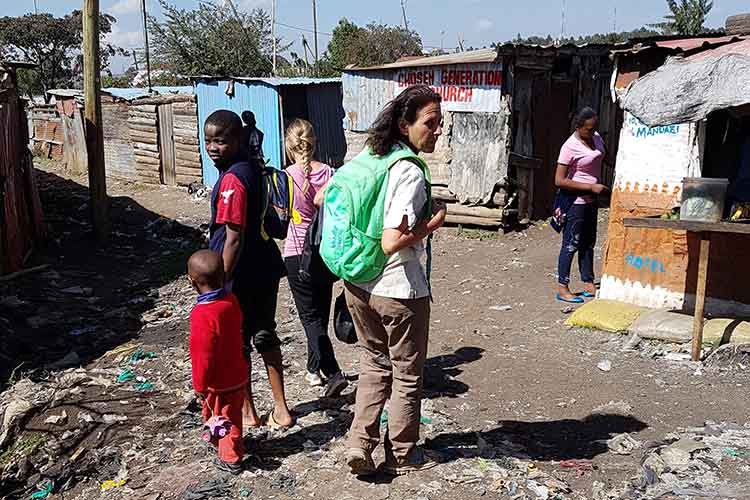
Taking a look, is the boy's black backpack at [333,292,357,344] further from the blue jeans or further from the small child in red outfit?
the blue jeans

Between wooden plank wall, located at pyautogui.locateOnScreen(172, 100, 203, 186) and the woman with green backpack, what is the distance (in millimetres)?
13960

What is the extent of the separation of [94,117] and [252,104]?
4974mm

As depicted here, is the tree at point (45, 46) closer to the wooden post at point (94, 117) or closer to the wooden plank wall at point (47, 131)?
the wooden plank wall at point (47, 131)

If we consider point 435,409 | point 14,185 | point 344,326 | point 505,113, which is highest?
point 505,113

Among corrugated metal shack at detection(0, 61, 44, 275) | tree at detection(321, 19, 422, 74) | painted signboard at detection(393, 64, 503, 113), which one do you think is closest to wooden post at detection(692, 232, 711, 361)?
painted signboard at detection(393, 64, 503, 113)

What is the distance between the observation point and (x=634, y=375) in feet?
17.1

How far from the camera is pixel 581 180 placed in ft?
22.1

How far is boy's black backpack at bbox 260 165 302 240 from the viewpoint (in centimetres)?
400

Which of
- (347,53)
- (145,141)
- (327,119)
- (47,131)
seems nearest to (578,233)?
(327,119)

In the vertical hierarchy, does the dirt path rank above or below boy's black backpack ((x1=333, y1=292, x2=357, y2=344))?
below

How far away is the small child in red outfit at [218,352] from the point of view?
3.53 meters

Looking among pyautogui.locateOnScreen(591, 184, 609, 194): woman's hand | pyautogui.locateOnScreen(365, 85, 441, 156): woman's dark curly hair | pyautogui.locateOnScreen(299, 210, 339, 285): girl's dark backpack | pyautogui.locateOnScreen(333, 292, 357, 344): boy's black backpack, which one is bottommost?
pyautogui.locateOnScreen(333, 292, 357, 344): boy's black backpack

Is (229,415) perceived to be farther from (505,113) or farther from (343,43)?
(343,43)

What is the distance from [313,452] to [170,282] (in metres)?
5.63
